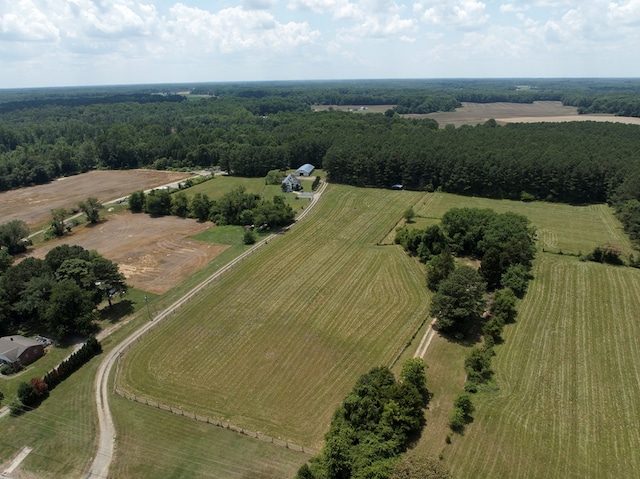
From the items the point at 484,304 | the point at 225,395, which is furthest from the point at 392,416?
the point at 484,304

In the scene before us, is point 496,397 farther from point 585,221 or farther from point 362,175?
point 362,175

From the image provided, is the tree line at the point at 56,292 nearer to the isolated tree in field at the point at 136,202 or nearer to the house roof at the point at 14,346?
the house roof at the point at 14,346

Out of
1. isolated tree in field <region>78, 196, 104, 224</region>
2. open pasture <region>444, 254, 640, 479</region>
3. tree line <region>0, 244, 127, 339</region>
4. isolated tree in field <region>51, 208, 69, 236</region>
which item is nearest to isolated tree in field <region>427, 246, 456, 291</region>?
open pasture <region>444, 254, 640, 479</region>

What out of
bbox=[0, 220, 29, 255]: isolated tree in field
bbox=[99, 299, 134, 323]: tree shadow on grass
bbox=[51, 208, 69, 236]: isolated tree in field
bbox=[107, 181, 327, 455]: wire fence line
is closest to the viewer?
bbox=[107, 181, 327, 455]: wire fence line

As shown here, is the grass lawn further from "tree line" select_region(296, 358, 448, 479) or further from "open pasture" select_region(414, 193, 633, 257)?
"open pasture" select_region(414, 193, 633, 257)

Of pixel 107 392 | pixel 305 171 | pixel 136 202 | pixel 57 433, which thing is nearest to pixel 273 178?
pixel 305 171
